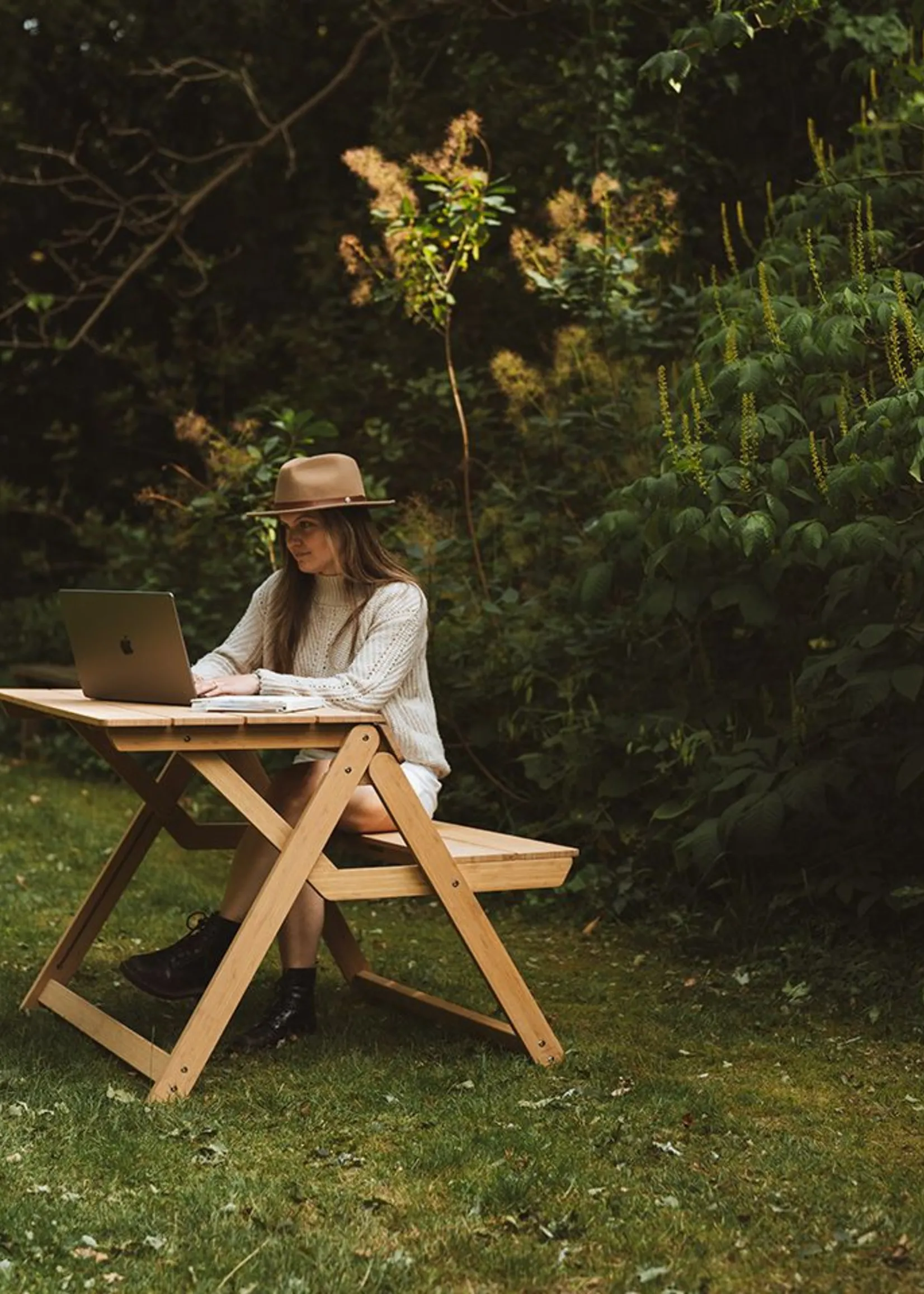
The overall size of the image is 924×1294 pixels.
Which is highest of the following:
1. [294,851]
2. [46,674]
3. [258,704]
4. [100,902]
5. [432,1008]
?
[258,704]

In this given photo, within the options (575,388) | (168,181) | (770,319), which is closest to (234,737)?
(770,319)

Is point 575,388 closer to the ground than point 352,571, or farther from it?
closer to the ground

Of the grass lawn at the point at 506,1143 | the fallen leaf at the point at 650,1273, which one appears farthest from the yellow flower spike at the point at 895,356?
the fallen leaf at the point at 650,1273

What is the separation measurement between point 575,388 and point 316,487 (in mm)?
2702

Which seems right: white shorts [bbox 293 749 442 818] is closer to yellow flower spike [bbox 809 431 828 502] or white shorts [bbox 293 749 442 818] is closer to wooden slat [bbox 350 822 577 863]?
wooden slat [bbox 350 822 577 863]

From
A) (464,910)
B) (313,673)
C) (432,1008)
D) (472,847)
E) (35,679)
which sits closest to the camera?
(464,910)

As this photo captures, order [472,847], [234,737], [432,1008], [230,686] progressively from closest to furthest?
[234,737], [472,847], [230,686], [432,1008]

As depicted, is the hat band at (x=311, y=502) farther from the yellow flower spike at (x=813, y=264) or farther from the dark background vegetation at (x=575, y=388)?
the yellow flower spike at (x=813, y=264)

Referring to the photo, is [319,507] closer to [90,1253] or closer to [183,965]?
[183,965]

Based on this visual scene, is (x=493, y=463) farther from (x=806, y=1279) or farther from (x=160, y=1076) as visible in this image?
(x=806, y=1279)

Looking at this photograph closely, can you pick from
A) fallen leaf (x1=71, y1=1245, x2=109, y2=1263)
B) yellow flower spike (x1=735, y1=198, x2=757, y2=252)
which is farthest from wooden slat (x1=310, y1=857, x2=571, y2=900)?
yellow flower spike (x1=735, y1=198, x2=757, y2=252)

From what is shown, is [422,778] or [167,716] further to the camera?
[422,778]

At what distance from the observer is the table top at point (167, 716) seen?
12.6ft

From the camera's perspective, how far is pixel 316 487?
4609 mm
